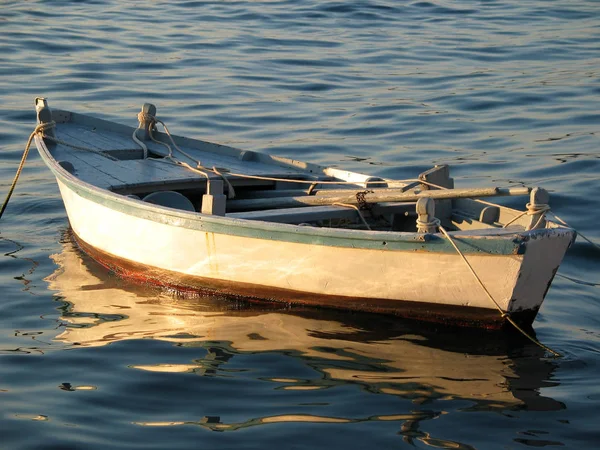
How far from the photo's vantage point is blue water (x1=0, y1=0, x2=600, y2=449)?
22.4 ft

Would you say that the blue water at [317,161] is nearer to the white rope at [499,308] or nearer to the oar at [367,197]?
the white rope at [499,308]

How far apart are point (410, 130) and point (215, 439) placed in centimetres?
963

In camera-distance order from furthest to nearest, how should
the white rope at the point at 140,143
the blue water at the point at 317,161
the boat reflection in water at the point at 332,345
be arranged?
the white rope at the point at 140,143 < the boat reflection in water at the point at 332,345 < the blue water at the point at 317,161

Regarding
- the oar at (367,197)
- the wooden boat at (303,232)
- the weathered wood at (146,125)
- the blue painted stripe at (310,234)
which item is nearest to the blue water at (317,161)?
the wooden boat at (303,232)

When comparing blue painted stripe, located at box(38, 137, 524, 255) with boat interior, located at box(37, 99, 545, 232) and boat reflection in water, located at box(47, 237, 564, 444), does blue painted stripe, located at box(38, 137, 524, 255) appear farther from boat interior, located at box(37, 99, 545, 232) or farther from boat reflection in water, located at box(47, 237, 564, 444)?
boat reflection in water, located at box(47, 237, 564, 444)

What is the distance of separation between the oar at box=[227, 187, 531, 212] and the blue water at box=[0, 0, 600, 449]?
1.03m

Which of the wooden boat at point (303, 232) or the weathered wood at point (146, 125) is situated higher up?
the weathered wood at point (146, 125)

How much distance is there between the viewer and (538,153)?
1408 cm

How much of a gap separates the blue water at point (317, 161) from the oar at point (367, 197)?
1.03m

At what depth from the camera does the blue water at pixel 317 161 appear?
6832mm

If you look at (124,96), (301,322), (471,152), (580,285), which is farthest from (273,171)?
(124,96)

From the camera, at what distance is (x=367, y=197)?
29.3ft

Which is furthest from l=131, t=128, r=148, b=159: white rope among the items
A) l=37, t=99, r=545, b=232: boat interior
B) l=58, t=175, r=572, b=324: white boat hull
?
l=58, t=175, r=572, b=324: white boat hull

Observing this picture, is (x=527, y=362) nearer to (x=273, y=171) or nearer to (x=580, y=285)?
(x=580, y=285)
